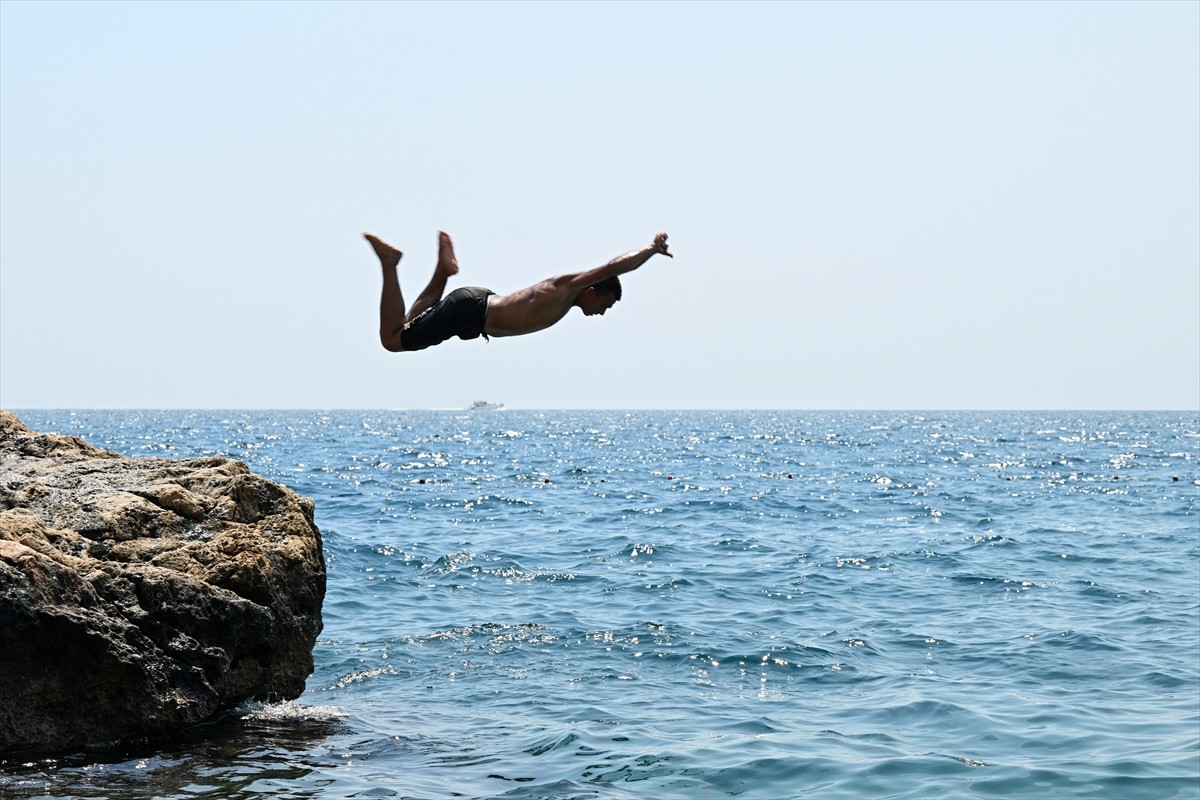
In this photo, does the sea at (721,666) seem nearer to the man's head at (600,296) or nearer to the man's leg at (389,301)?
the man's leg at (389,301)

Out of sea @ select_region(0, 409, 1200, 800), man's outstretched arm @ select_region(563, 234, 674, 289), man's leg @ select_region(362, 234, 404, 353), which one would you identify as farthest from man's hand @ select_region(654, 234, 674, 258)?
sea @ select_region(0, 409, 1200, 800)

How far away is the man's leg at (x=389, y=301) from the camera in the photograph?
7.62 metres

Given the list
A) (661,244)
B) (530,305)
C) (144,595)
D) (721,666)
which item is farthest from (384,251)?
(721,666)

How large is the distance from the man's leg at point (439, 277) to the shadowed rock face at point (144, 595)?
3246mm

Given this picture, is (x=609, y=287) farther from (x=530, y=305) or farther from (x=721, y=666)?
(x=721, y=666)

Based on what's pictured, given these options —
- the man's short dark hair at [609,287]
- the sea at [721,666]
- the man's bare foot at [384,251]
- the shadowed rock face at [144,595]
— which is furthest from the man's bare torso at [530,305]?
the sea at [721,666]

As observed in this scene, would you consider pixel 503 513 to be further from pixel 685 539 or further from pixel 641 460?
pixel 641 460

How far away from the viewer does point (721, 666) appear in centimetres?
1409

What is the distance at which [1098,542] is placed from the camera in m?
25.6

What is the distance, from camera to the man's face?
302 inches

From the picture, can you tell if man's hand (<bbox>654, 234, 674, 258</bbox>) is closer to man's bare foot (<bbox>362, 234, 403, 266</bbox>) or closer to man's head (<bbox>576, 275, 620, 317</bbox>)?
man's head (<bbox>576, 275, 620, 317</bbox>)

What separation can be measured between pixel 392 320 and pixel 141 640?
11.5ft

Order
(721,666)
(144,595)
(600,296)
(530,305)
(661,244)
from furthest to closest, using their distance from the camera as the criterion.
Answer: (721,666), (144,595), (600,296), (530,305), (661,244)

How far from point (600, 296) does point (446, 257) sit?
1065 mm
